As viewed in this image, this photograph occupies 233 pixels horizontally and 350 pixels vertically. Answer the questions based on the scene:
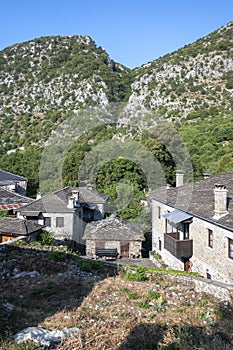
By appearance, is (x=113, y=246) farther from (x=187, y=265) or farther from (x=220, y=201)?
(x=220, y=201)

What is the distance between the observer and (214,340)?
5.48m

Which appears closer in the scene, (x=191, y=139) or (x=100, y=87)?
(x=191, y=139)

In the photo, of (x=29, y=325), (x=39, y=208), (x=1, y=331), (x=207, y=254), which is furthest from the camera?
(x=39, y=208)

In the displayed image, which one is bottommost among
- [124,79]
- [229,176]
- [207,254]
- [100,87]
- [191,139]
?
[207,254]

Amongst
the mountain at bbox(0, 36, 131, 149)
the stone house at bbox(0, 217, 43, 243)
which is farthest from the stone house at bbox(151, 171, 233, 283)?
the mountain at bbox(0, 36, 131, 149)

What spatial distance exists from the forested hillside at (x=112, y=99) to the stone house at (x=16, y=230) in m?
13.0

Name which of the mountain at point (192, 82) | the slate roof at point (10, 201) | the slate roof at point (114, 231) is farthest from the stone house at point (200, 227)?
the mountain at point (192, 82)

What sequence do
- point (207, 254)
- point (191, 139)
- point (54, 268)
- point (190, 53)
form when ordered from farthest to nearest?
point (190, 53), point (191, 139), point (207, 254), point (54, 268)

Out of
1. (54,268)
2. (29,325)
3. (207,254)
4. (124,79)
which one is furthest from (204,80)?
(29,325)

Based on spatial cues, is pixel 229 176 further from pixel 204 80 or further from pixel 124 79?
pixel 124 79

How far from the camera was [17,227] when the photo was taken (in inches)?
665

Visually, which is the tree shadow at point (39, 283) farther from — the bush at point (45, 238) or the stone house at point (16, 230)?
the bush at point (45, 238)

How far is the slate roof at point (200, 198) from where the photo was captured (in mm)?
13611

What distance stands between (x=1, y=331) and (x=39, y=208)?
16303 millimetres
